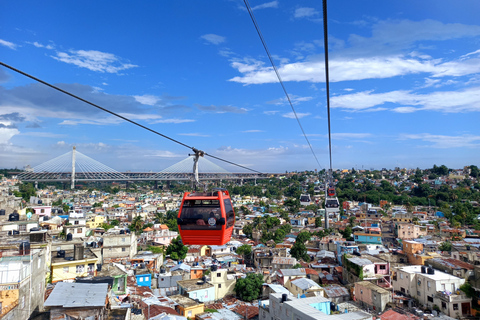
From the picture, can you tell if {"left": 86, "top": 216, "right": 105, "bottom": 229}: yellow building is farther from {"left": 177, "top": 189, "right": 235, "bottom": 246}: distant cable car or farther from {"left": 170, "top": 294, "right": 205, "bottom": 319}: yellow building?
{"left": 177, "top": 189, "right": 235, "bottom": 246}: distant cable car

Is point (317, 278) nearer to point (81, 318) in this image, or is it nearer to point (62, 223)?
point (81, 318)

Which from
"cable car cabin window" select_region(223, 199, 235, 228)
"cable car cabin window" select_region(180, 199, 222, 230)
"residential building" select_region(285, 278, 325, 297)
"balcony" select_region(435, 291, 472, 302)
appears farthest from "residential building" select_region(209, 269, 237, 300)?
"cable car cabin window" select_region(180, 199, 222, 230)

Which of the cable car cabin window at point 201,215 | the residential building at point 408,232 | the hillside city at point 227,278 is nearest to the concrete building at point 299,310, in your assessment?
the hillside city at point 227,278

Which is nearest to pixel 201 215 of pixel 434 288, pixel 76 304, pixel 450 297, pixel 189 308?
pixel 76 304

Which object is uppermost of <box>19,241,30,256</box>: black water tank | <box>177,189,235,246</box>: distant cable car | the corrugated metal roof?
<box>177,189,235,246</box>: distant cable car

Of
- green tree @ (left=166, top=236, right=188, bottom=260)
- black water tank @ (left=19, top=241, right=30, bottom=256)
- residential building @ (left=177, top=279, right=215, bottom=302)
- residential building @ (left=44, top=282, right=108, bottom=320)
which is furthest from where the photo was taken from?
green tree @ (left=166, top=236, right=188, bottom=260)

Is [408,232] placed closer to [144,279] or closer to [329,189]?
[329,189]

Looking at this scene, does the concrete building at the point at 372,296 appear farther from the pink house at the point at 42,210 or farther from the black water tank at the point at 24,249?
the pink house at the point at 42,210
